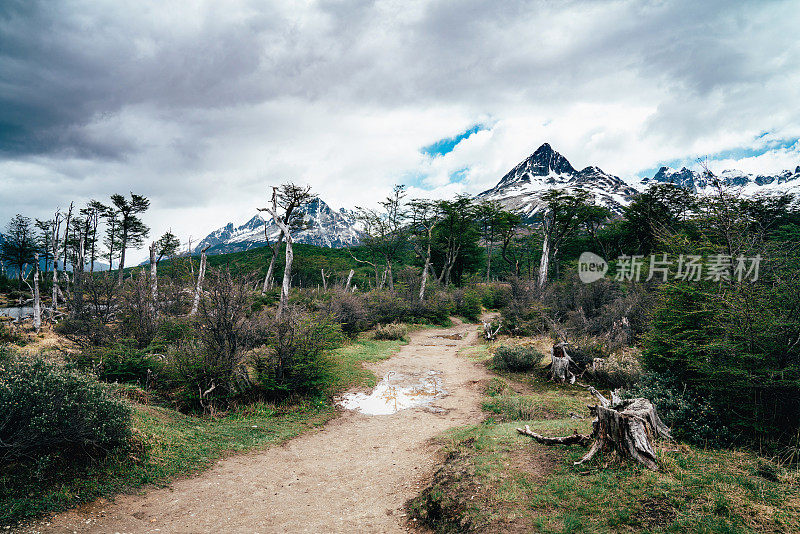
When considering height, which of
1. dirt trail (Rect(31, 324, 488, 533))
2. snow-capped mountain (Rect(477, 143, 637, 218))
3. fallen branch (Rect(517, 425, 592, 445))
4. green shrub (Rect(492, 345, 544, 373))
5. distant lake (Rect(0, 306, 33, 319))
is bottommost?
distant lake (Rect(0, 306, 33, 319))

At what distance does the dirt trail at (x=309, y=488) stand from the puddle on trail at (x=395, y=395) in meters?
0.46

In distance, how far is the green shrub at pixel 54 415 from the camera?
4199mm

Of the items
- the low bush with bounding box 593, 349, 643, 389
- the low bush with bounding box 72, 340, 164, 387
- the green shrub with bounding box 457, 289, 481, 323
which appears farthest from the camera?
the green shrub with bounding box 457, 289, 481, 323

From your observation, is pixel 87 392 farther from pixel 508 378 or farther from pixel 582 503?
pixel 508 378

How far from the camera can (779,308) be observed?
5168 millimetres

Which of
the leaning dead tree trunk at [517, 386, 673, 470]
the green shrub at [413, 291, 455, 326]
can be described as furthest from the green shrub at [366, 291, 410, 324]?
the leaning dead tree trunk at [517, 386, 673, 470]

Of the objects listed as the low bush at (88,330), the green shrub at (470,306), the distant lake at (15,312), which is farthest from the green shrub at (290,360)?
the distant lake at (15,312)

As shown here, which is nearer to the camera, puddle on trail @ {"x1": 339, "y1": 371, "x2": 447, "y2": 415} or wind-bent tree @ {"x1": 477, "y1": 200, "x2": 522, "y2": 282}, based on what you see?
puddle on trail @ {"x1": 339, "y1": 371, "x2": 447, "y2": 415}

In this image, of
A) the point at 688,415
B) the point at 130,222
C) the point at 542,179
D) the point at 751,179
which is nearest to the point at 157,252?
the point at 130,222

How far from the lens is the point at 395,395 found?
10375 mm

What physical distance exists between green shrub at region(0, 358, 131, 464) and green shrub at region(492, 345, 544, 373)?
1106 centimetres

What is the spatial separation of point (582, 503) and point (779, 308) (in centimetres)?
460

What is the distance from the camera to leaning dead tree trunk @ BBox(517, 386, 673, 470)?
4.37m

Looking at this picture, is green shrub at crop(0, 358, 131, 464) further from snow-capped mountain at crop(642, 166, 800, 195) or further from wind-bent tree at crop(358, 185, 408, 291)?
snow-capped mountain at crop(642, 166, 800, 195)
